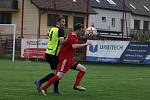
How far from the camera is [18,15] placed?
5666cm

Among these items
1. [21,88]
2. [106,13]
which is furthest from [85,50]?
[106,13]

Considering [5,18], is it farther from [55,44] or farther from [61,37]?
[61,37]

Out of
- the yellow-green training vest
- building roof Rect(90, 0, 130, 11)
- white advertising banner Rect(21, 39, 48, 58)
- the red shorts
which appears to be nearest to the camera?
the red shorts

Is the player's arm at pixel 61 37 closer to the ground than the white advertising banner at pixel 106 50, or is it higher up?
higher up

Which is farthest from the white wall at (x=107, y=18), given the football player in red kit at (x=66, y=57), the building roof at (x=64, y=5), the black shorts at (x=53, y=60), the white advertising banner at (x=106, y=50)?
the football player in red kit at (x=66, y=57)

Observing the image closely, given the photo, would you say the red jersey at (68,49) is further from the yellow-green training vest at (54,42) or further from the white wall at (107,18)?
the white wall at (107,18)

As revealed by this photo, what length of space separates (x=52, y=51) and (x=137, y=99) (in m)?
2.51

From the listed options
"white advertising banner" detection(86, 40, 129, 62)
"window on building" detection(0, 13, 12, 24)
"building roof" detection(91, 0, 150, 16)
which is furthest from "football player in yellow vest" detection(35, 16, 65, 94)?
"building roof" detection(91, 0, 150, 16)

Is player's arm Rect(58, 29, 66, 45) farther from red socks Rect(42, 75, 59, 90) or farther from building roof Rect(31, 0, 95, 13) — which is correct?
building roof Rect(31, 0, 95, 13)

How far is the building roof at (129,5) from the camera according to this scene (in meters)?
64.9

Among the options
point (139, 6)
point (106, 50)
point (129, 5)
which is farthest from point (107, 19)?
point (106, 50)

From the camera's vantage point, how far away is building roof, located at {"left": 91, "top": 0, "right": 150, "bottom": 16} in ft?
213

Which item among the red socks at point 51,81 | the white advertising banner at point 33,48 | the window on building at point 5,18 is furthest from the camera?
the window on building at point 5,18

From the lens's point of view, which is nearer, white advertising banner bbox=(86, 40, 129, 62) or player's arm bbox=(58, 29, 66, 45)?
player's arm bbox=(58, 29, 66, 45)
